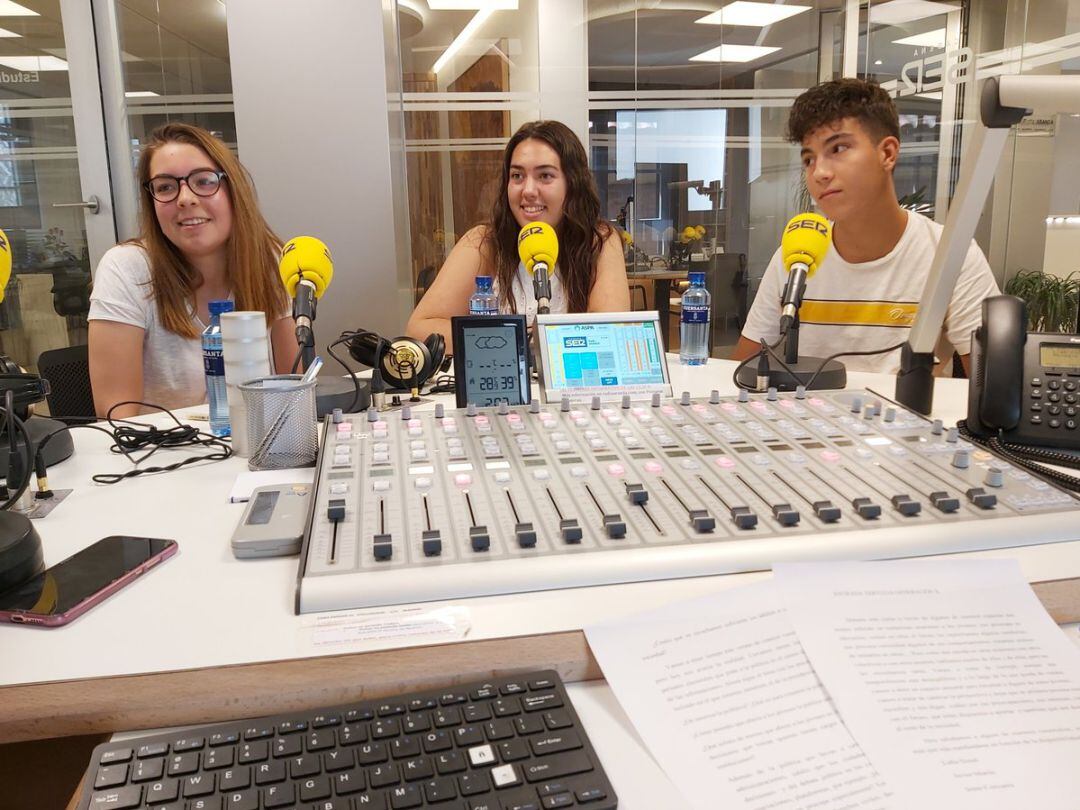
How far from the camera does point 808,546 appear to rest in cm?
71

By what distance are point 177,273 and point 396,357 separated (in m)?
0.87

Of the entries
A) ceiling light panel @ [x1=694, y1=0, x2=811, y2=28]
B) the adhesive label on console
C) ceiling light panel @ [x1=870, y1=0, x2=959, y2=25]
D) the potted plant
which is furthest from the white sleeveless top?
ceiling light panel @ [x1=870, y1=0, x2=959, y2=25]

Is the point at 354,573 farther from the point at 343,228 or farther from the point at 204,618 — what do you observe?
the point at 343,228

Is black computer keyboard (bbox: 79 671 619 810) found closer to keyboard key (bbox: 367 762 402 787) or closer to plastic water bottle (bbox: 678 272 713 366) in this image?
keyboard key (bbox: 367 762 402 787)

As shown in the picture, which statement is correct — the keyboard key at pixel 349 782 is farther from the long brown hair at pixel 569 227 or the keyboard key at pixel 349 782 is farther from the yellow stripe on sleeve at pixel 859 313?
the long brown hair at pixel 569 227

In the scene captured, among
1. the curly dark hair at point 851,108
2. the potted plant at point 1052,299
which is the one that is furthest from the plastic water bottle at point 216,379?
the potted plant at point 1052,299

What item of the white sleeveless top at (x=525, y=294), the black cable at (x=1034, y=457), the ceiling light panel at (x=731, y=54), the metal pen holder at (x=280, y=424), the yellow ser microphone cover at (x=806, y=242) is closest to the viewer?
the black cable at (x=1034, y=457)

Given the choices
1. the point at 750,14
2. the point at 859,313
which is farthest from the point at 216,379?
the point at 750,14

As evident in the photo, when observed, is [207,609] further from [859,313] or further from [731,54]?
[731,54]

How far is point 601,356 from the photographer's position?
1307 millimetres

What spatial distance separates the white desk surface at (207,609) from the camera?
0.60 meters

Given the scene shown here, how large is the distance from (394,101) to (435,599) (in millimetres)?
2611

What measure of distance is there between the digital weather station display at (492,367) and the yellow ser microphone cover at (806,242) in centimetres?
51

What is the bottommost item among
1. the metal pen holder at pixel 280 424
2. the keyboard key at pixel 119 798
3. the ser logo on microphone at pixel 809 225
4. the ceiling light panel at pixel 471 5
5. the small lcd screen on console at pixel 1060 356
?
the keyboard key at pixel 119 798
